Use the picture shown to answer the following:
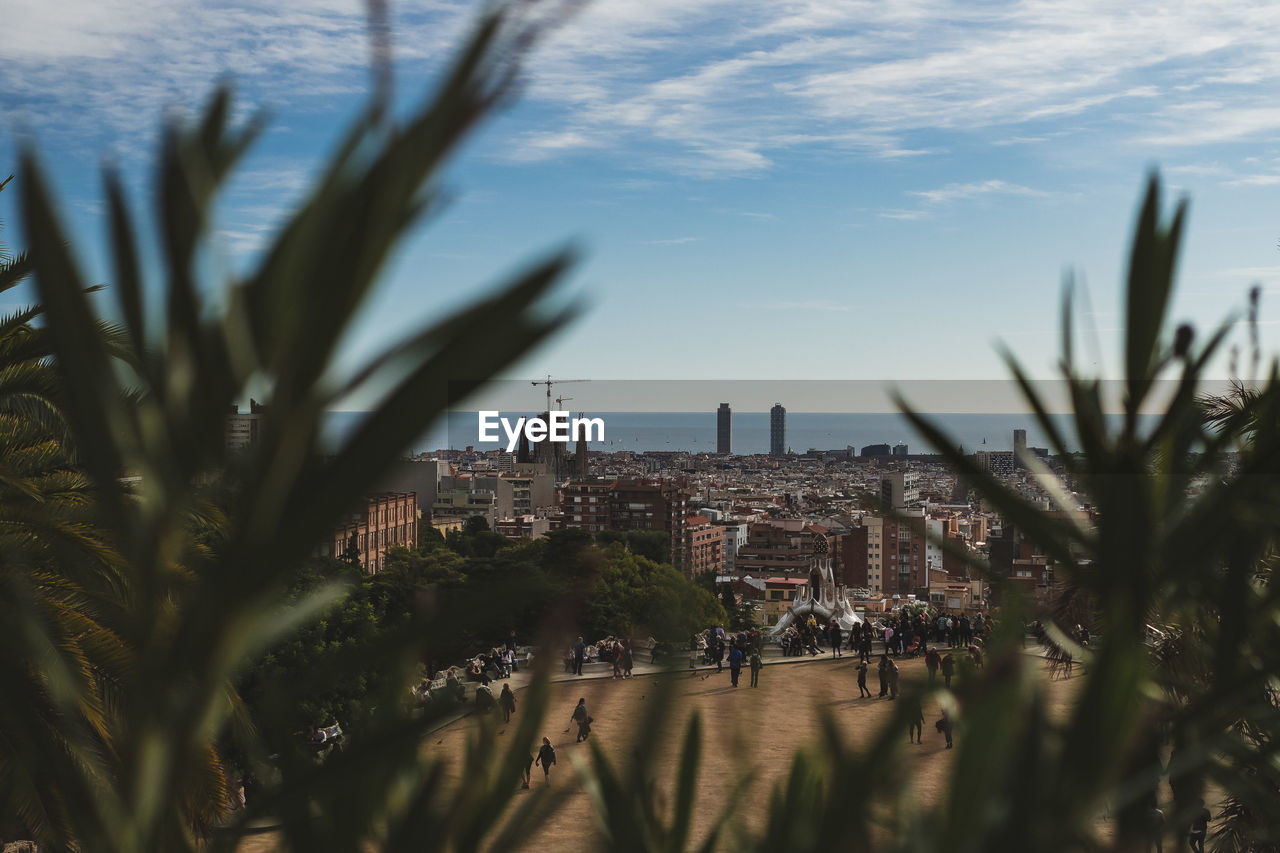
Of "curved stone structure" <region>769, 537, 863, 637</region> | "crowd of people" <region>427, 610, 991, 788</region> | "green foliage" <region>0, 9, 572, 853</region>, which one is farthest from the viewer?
"curved stone structure" <region>769, 537, 863, 637</region>

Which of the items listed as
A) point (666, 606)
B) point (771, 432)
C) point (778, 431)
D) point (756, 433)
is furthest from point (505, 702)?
point (756, 433)

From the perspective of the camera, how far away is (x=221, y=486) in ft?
1.21

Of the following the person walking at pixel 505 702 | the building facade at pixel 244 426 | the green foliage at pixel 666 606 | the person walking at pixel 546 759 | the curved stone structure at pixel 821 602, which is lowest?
the curved stone structure at pixel 821 602

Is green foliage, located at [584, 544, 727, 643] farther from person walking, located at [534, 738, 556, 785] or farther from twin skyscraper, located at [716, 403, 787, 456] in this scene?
twin skyscraper, located at [716, 403, 787, 456]

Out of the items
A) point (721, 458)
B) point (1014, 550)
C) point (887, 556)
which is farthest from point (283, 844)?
point (721, 458)

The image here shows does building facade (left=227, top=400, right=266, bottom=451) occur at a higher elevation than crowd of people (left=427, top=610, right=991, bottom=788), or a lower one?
higher

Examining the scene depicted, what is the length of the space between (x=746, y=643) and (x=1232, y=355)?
1.26 meters

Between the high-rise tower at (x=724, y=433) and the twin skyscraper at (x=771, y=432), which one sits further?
the high-rise tower at (x=724, y=433)

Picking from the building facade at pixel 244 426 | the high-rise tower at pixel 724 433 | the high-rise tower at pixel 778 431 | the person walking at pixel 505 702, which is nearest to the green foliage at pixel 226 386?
the building facade at pixel 244 426

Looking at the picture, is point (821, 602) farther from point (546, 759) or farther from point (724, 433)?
point (724, 433)

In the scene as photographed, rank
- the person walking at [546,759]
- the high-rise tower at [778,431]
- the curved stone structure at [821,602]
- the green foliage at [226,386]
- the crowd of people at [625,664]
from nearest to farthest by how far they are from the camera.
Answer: the green foliage at [226,386]
the crowd of people at [625,664]
the person walking at [546,759]
the curved stone structure at [821,602]
the high-rise tower at [778,431]

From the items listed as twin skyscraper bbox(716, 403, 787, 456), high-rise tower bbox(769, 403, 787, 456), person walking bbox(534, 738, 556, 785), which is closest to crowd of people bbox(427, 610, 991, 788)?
person walking bbox(534, 738, 556, 785)

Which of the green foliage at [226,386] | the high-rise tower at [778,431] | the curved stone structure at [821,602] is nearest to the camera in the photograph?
the green foliage at [226,386]

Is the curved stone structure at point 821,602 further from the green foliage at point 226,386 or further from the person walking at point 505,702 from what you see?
the green foliage at point 226,386
